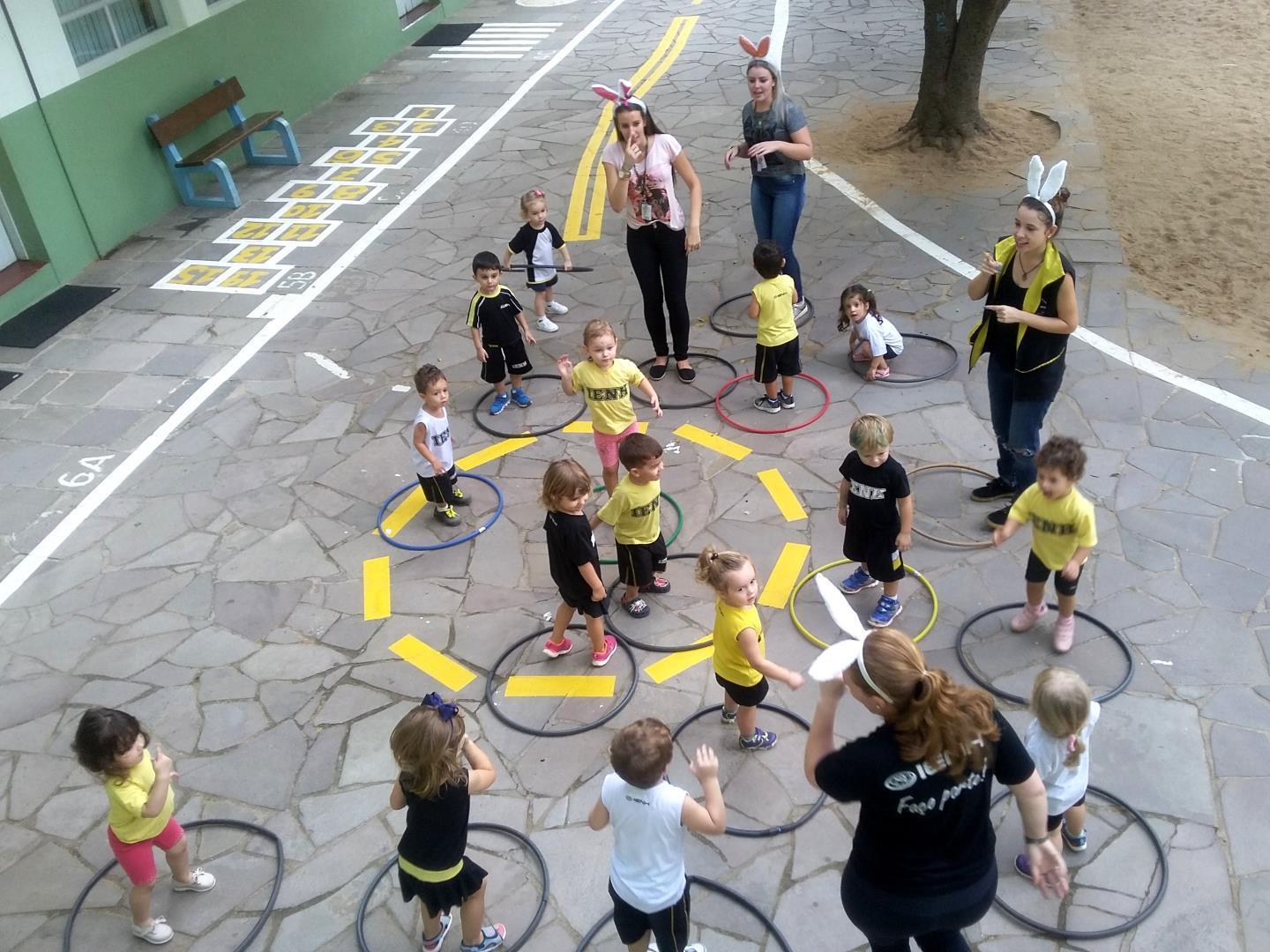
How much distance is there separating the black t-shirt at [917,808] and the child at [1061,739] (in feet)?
2.56

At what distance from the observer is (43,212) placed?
11211 millimetres

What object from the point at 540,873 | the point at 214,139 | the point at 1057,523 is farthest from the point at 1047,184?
the point at 214,139

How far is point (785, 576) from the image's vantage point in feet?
22.4

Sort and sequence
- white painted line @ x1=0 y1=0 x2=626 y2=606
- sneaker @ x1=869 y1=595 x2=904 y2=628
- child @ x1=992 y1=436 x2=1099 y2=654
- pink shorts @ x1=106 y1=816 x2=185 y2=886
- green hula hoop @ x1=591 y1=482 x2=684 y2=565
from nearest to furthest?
pink shorts @ x1=106 y1=816 x2=185 y2=886 < child @ x1=992 y1=436 x2=1099 y2=654 < sneaker @ x1=869 y1=595 x2=904 y2=628 < green hula hoop @ x1=591 y1=482 x2=684 y2=565 < white painted line @ x1=0 y1=0 x2=626 y2=606

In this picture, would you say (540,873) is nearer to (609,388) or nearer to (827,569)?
(827,569)

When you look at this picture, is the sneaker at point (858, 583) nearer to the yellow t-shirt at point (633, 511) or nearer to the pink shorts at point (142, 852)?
the yellow t-shirt at point (633, 511)

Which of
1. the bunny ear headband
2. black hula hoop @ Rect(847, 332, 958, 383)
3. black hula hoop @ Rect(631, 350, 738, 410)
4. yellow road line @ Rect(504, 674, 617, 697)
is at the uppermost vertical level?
the bunny ear headband

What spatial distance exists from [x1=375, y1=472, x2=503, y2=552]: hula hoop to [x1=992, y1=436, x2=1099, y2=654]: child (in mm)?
3474

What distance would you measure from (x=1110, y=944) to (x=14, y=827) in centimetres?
542

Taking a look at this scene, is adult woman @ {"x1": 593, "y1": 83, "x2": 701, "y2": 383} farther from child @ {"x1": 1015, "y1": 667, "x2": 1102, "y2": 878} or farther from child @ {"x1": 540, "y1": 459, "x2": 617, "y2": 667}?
child @ {"x1": 1015, "y1": 667, "x2": 1102, "y2": 878}

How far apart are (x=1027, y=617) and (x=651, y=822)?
10.3ft

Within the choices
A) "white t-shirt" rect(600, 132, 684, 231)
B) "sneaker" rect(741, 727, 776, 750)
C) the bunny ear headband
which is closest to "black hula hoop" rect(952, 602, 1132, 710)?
"sneaker" rect(741, 727, 776, 750)

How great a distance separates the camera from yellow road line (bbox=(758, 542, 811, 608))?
262 inches

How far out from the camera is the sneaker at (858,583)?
660 cm
